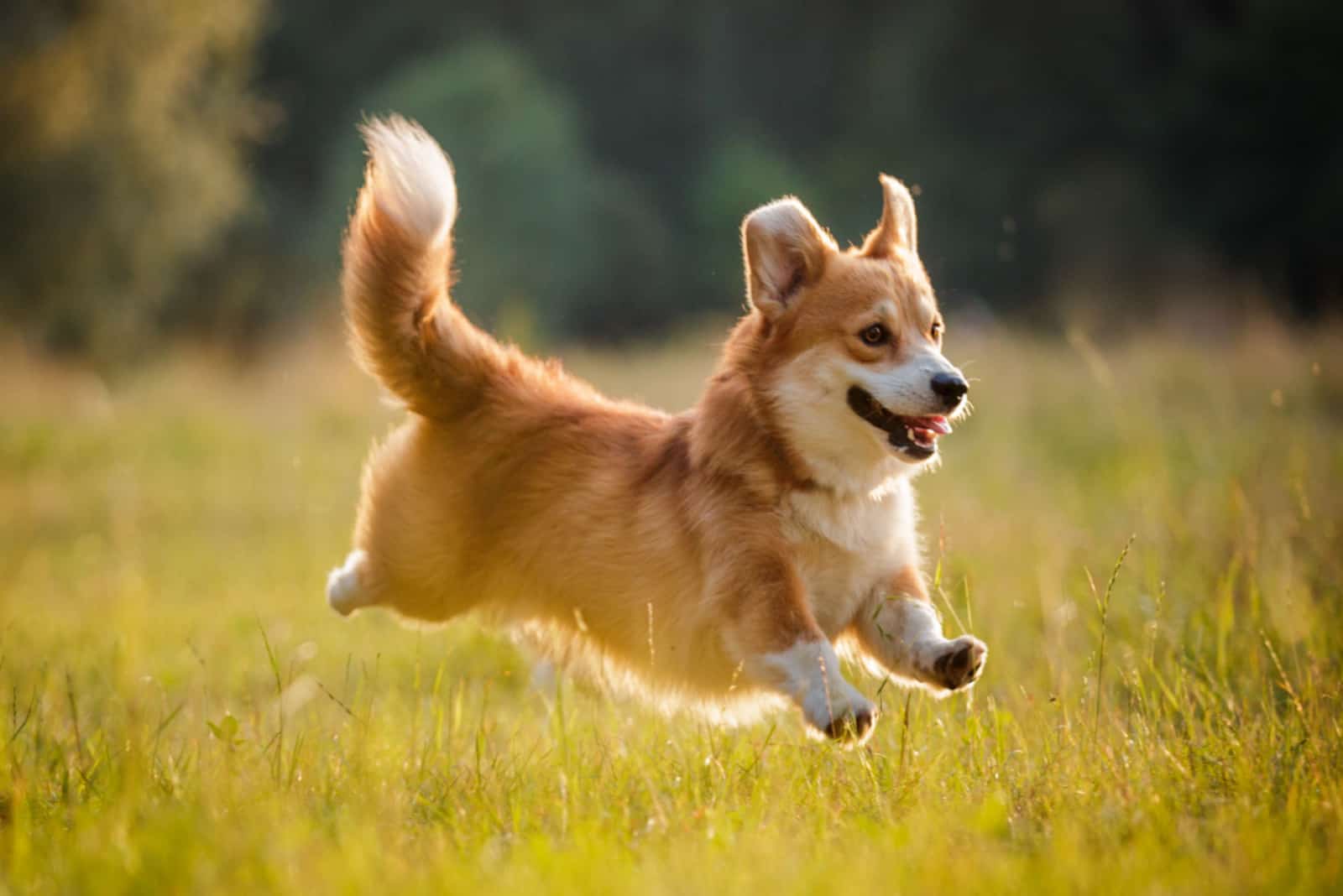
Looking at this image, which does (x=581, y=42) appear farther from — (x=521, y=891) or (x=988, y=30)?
(x=521, y=891)

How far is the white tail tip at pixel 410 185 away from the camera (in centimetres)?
403

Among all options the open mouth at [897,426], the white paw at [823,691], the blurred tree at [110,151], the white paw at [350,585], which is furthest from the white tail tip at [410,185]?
the blurred tree at [110,151]

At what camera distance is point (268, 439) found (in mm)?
11852

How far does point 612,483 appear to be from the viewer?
3.81 meters

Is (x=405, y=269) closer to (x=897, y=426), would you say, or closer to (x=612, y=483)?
(x=612, y=483)

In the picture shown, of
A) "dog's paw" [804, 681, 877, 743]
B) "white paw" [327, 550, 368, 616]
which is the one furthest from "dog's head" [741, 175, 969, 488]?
"white paw" [327, 550, 368, 616]

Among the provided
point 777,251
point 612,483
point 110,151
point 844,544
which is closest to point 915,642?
point 844,544

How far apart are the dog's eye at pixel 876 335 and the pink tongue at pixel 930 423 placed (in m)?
0.23

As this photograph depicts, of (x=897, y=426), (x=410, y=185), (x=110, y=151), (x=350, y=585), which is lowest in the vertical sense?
(x=350, y=585)

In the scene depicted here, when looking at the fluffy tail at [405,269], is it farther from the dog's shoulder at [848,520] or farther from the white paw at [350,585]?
the dog's shoulder at [848,520]

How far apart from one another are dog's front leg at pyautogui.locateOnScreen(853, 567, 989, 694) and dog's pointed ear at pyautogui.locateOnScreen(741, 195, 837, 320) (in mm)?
871

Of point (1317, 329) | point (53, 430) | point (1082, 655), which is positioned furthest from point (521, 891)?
point (1317, 329)

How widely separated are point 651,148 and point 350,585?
95.7 ft

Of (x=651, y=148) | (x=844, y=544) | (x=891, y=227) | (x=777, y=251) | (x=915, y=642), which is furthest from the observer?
(x=651, y=148)
